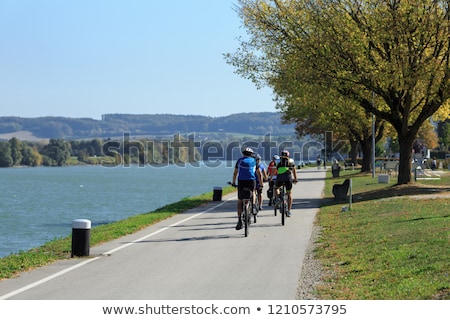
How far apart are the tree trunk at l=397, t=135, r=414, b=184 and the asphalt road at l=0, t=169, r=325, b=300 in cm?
1577

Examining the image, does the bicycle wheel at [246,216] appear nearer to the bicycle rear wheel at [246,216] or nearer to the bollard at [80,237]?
the bicycle rear wheel at [246,216]

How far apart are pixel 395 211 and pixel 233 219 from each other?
15.4 ft

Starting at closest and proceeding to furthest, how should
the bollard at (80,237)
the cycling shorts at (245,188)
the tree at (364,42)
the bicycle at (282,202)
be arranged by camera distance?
the bollard at (80,237)
the cycling shorts at (245,188)
the bicycle at (282,202)
the tree at (364,42)

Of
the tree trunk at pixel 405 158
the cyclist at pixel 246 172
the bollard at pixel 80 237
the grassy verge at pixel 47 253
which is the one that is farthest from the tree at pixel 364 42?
the bollard at pixel 80 237

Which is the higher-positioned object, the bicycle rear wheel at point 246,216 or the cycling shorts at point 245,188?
the cycling shorts at point 245,188

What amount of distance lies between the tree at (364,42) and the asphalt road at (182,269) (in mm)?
12282

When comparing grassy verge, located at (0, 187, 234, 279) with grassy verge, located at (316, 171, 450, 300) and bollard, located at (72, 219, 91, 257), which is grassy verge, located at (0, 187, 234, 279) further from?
grassy verge, located at (316, 171, 450, 300)

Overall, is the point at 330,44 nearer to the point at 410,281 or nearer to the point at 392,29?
the point at 392,29

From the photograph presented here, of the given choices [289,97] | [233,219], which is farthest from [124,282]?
[289,97]

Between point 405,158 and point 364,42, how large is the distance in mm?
6902

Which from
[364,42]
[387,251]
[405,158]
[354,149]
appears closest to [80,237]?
[387,251]

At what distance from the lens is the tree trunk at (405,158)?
3622cm

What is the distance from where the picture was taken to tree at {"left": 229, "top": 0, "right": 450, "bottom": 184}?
104 feet

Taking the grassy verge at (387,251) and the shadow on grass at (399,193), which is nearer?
the grassy verge at (387,251)
